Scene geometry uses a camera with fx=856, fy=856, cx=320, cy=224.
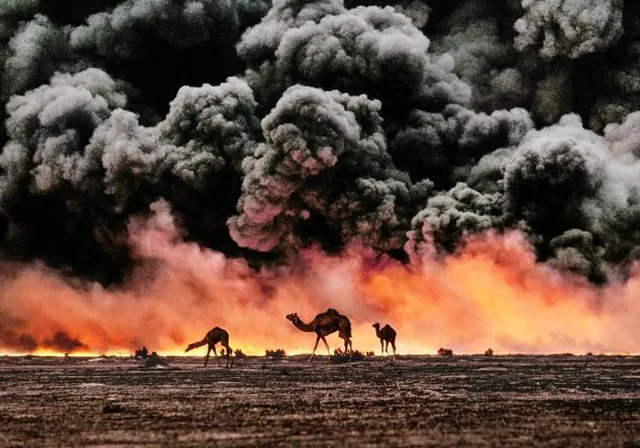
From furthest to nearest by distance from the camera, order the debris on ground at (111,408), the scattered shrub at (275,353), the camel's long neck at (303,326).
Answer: the scattered shrub at (275,353) → the camel's long neck at (303,326) → the debris on ground at (111,408)

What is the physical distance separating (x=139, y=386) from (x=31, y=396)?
4041mm

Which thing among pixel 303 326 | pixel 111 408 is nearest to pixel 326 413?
pixel 111 408

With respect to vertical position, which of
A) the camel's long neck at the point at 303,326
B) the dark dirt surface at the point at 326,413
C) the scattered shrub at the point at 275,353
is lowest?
the dark dirt surface at the point at 326,413

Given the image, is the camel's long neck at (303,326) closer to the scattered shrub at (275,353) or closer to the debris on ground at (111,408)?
the scattered shrub at (275,353)

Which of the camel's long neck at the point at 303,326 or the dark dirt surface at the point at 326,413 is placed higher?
the camel's long neck at the point at 303,326

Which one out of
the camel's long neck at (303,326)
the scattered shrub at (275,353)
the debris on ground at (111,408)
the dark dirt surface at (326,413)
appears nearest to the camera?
the dark dirt surface at (326,413)

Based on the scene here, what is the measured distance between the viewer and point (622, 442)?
38.2 ft

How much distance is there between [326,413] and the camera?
1606cm

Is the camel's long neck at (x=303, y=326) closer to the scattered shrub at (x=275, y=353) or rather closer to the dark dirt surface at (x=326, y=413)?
the dark dirt surface at (x=326, y=413)

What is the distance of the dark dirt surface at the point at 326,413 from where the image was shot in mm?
12320

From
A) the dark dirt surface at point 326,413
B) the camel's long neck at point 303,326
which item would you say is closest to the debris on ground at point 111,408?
the dark dirt surface at point 326,413

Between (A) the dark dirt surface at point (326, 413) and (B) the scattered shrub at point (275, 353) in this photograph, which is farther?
(B) the scattered shrub at point (275, 353)

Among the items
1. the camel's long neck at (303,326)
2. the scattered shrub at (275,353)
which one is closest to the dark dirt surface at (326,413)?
the camel's long neck at (303,326)

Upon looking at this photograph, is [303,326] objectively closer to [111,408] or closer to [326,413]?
[111,408]
